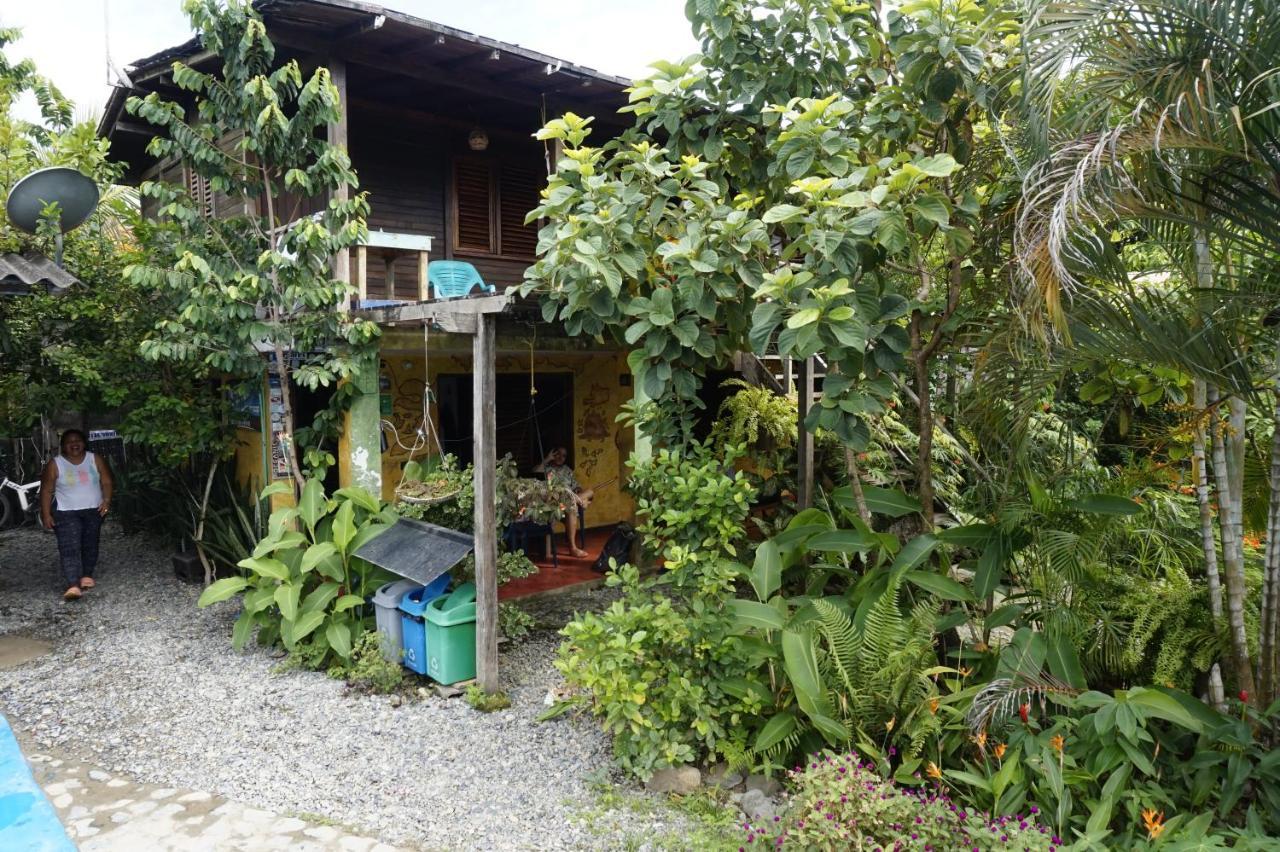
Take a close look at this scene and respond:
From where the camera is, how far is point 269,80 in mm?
6348

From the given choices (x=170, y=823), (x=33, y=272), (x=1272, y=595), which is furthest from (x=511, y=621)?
(x=1272, y=595)

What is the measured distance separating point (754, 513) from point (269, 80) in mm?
5616

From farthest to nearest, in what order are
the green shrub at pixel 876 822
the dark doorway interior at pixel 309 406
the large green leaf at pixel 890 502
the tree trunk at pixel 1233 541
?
the dark doorway interior at pixel 309 406 → the large green leaf at pixel 890 502 → the tree trunk at pixel 1233 541 → the green shrub at pixel 876 822

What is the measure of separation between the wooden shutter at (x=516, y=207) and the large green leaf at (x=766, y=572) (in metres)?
6.04

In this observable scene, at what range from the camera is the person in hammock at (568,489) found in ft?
24.7

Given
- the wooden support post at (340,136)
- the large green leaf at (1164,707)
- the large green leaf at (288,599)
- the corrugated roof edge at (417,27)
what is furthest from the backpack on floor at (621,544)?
the large green leaf at (1164,707)

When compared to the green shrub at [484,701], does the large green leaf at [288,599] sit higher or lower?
higher

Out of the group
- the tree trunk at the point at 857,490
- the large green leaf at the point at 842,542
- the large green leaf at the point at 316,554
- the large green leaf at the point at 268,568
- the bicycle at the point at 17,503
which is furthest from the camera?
the bicycle at the point at 17,503

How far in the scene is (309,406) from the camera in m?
8.48

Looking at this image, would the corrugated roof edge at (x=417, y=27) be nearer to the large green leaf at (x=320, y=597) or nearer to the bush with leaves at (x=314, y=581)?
the bush with leaves at (x=314, y=581)

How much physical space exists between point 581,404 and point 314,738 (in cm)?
584

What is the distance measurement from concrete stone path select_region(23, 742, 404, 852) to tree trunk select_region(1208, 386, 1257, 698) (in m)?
4.02

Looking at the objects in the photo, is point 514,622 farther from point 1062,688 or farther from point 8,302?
point 8,302

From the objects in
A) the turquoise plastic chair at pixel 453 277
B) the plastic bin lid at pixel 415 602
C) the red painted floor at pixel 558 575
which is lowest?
the red painted floor at pixel 558 575
